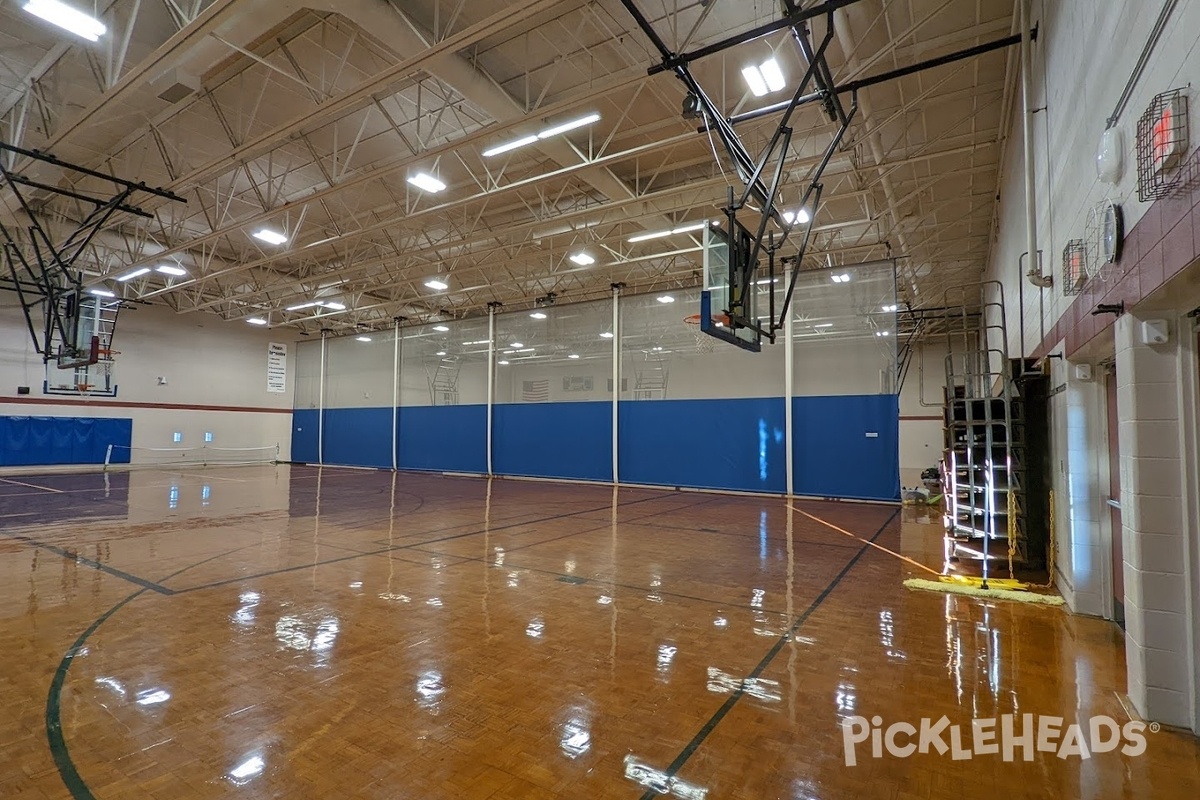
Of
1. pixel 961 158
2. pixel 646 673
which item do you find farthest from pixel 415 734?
pixel 961 158

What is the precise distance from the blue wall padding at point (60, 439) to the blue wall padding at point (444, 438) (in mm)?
9420

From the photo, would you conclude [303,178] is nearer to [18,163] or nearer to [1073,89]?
[18,163]

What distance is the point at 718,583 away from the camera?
231 inches

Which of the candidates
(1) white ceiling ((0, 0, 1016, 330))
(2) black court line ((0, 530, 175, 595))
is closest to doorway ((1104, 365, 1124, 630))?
(1) white ceiling ((0, 0, 1016, 330))

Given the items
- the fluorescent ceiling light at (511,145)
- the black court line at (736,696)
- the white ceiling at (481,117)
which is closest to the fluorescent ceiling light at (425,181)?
the white ceiling at (481,117)

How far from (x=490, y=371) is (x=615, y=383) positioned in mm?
4982

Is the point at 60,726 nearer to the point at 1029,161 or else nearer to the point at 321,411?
the point at 1029,161

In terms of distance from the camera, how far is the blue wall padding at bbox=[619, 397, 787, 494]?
14625 millimetres

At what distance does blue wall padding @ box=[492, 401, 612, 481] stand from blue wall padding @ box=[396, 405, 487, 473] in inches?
29.7

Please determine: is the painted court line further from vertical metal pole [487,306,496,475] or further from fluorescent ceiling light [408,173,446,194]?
fluorescent ceiling light [408,173,446,194]

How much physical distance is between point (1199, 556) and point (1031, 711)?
116cm

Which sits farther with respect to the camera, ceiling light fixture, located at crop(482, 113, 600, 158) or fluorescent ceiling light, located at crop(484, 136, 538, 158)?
fluorescent ceiling light, located at crop(484, 136, 538, 158)

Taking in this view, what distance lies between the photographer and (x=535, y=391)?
18641mm

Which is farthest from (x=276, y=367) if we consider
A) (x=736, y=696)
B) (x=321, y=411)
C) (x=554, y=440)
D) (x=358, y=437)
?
(x=736, y=696)
